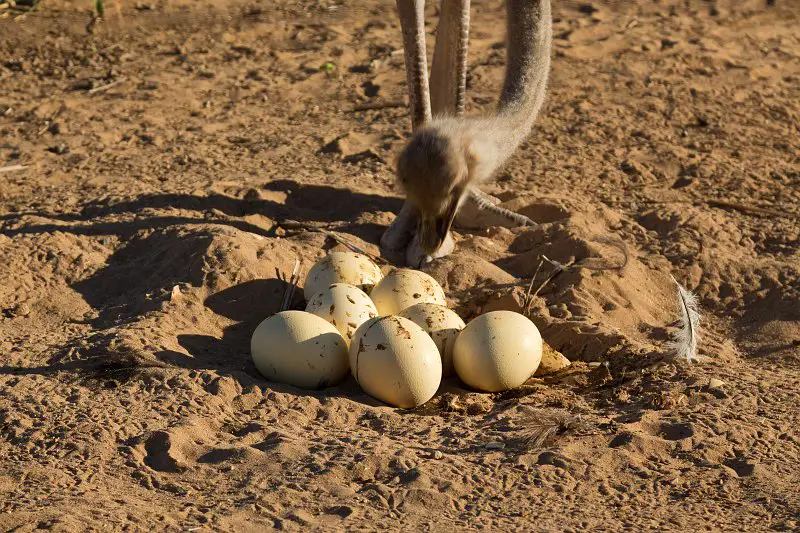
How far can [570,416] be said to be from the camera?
158 inches

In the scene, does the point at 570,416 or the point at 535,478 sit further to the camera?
the point at 570,416

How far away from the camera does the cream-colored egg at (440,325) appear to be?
4359 millimetres

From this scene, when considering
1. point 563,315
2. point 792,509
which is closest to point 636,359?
point 563,315

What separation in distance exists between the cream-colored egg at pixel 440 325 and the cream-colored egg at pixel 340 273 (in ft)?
1.15

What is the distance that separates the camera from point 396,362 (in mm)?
4035

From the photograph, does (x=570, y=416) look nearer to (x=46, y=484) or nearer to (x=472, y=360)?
(x=472, y=360)

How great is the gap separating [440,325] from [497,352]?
0.30 m

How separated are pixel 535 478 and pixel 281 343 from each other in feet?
3.67

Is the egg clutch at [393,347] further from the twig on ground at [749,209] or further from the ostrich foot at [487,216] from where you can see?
the twig on ground at [749,209]

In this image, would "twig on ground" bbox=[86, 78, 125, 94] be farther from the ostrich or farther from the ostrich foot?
the ostrich foot

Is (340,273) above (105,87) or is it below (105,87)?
above

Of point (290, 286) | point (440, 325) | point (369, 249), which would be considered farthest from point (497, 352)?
point (369, 249)

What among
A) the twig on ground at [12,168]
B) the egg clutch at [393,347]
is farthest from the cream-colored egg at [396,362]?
the twig on ground at [12,168]

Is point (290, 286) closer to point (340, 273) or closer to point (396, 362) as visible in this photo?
point (340, 273)
